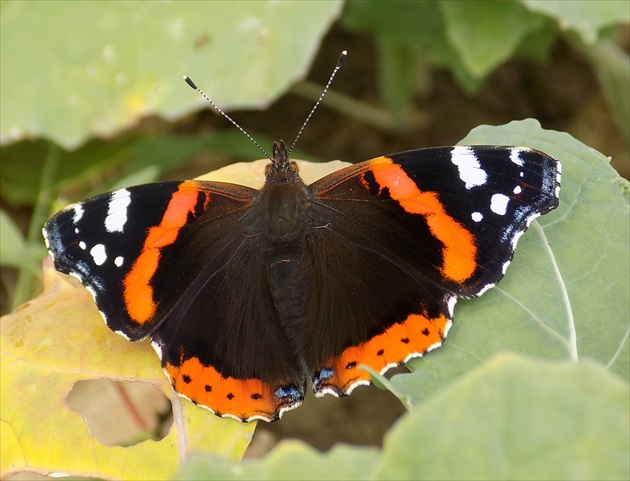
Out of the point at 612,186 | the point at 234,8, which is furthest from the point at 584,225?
the point at 234,8

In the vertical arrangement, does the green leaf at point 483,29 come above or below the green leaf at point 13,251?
above

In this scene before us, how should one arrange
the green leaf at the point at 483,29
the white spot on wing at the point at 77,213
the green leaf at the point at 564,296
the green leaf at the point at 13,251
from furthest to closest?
the green leaf at the point at 483,29 → the green leaf at the point at 13,251 → the white spot on wing at the point at 77,213 → the green leaf at the point at 564,296

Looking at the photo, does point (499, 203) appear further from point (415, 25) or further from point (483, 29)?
point (415, 25)

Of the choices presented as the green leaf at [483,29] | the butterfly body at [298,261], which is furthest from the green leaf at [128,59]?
the green leaf at [483,29]

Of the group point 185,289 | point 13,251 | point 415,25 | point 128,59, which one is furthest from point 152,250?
point 415,25

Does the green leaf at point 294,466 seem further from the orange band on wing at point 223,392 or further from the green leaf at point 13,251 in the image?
the green leaf at point 13,251

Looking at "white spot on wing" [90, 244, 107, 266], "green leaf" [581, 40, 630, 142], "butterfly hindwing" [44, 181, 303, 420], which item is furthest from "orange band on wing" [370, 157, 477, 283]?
"green leaf" [581, 40, 630, 142]
